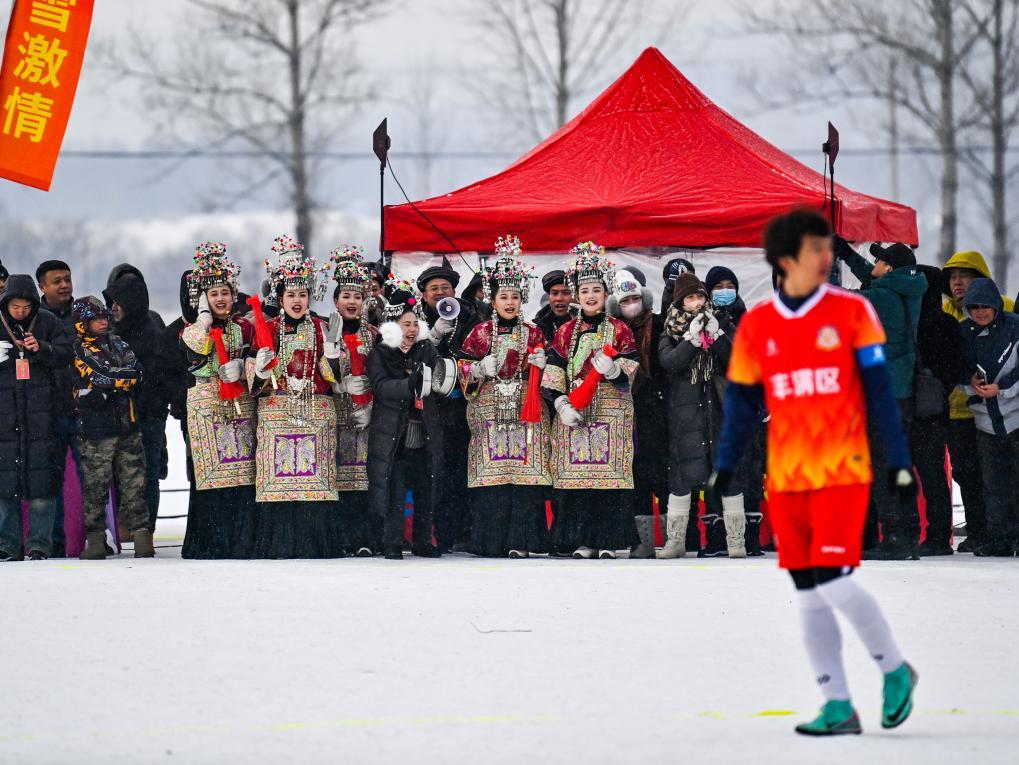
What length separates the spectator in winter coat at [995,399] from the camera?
1083 cm

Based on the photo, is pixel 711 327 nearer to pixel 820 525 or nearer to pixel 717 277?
pixel 717 277

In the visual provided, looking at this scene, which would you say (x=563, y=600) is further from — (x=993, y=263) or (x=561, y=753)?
(x=993, y=263)

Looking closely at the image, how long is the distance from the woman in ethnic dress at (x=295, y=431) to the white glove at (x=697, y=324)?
90.2 inches

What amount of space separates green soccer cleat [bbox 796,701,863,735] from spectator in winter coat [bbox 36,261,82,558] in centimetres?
686

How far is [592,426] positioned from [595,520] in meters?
0.62

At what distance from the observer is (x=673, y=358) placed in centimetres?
1082

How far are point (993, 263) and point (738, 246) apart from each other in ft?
58.8

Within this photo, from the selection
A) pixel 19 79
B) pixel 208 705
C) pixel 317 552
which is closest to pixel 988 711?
pixel 208 705

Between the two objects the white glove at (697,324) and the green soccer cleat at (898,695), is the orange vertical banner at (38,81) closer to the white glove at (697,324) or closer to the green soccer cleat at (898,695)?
the white glove at (697,324)

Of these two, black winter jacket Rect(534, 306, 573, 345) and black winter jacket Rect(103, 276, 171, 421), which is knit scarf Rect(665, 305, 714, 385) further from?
black winter jacket Rect(103, 276, 171, 421)

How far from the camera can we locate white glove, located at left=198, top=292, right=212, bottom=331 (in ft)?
35.6

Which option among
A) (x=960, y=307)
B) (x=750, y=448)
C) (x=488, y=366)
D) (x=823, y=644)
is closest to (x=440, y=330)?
(x=488, y=366)

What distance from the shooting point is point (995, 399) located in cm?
1084

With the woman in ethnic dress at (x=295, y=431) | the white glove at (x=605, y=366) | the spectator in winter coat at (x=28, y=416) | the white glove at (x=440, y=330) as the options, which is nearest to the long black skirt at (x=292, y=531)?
the woman in ethnic dress at (x=295, y=431)
